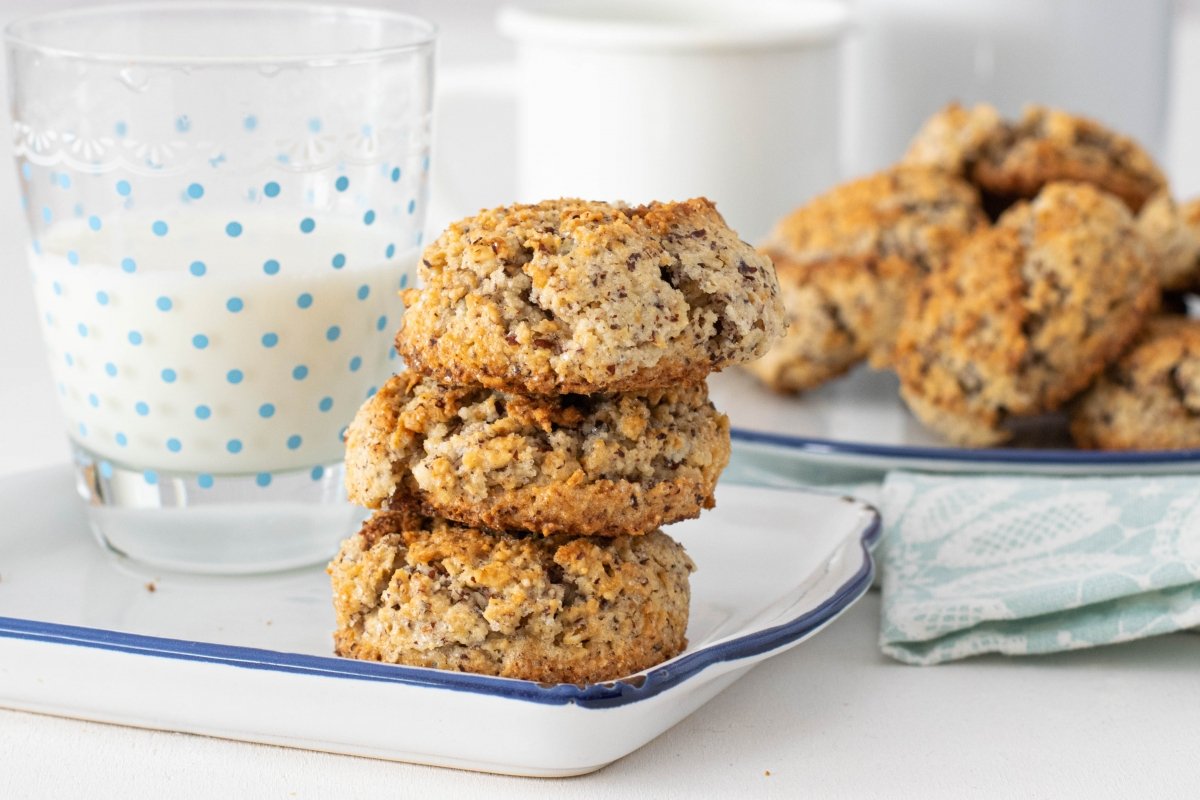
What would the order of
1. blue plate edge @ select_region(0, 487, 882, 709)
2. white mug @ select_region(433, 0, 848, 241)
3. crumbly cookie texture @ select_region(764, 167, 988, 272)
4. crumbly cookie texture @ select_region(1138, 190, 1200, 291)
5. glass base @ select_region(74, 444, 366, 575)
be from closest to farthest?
blue plate edge @ select_region(0, 487, 882, 709)
glass base @ select_region(74, 444, 366, 575)
crumbly cookie texture @ select_region(1138, 190, 1200, 291)
crumbly cookie texture @ select_region(764, 167, 988, 272)
white mug @ select_region(433, 0, 848, 241)

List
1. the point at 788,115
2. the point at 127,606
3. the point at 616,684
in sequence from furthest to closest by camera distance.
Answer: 1. the point at 788,115
2. the point at 127,606
3. the point at 616,684

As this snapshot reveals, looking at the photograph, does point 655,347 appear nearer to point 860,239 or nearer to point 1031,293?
point 1031,293

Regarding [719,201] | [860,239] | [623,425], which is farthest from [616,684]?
[719,201]

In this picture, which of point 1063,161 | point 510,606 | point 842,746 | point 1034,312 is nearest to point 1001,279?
point 1034,312

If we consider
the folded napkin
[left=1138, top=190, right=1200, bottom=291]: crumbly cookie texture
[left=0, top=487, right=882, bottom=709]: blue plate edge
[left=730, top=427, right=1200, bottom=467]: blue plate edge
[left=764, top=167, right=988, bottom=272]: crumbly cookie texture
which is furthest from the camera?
[left=764, top=167, right=988, bottom=272]: crumbly cookie texture

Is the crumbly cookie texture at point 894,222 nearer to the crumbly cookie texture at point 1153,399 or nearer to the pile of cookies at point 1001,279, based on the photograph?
the pile of cookies at point 1001,279

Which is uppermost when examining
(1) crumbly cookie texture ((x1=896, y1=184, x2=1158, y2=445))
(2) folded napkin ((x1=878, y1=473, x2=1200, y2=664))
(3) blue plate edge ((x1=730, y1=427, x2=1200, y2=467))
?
→ (1) crumbly cookie texture ((x1=896, y1=184, x2=1158, y2=445))

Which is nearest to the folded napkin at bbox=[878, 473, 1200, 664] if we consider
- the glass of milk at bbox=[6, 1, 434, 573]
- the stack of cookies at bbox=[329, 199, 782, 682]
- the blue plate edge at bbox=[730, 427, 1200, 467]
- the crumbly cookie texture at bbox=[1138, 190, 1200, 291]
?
the blue plate edge at bbox=[730, 427, 1200, 467]

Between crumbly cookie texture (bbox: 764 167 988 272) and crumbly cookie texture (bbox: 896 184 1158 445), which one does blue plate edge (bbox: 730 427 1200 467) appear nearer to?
crumbly cookie texture (bbox: 896 184 1158 445)
